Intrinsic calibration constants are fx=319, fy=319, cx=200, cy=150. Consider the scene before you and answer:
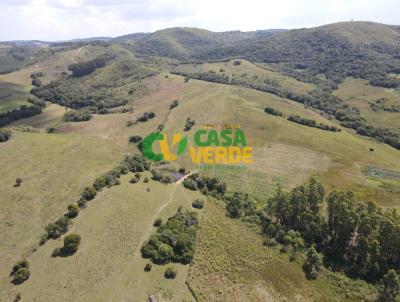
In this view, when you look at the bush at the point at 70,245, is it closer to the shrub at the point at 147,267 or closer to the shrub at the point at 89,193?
the shrub at the point at 147,267

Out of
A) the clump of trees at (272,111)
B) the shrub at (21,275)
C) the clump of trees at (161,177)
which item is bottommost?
the shrub at (21,275)

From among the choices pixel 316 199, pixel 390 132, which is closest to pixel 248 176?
pixel 316 199

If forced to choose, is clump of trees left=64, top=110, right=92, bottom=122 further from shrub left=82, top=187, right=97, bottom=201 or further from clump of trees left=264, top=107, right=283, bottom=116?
clump of trees left=264, top=107, right=283, bottom=116

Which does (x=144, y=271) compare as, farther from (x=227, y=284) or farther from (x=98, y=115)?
(x=98, y=115)

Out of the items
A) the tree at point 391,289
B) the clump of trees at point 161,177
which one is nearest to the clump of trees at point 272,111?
the clump of trees at point 161,177

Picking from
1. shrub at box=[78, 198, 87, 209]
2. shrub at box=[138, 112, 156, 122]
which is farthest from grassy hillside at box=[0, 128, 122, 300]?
shrub at box=[138, 112, 156, 122]

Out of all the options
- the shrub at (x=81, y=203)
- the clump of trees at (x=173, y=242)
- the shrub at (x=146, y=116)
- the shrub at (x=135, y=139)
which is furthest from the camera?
the shrub at (x=146, y=116)
